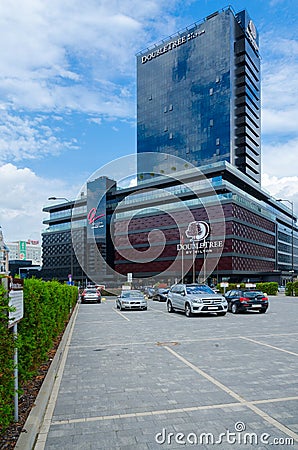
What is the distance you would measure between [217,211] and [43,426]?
248ft

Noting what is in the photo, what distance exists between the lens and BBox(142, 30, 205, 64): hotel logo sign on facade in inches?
4396

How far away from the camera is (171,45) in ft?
387

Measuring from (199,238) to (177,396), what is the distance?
74.8 metres

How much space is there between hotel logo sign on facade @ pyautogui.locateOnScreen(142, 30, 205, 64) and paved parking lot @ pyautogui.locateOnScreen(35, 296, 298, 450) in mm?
113910

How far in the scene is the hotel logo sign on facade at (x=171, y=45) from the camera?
112m

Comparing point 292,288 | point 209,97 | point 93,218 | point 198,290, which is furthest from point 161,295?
point 209,97

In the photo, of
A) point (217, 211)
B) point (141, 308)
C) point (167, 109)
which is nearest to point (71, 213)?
point (167, 109)

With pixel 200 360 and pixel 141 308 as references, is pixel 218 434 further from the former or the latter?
pixel 141 308

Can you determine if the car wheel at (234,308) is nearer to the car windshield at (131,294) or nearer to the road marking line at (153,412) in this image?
the car windshield at (131,294)

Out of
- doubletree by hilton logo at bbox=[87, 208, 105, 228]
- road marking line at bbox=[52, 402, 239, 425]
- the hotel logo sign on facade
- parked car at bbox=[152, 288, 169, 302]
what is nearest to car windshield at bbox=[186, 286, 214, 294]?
road marking line at bbox=[52, 402, 239, 425]

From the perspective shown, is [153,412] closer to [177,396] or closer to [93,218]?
[177,396]

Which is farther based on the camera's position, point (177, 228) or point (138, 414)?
point (177, 228)

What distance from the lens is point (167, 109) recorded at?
384ft

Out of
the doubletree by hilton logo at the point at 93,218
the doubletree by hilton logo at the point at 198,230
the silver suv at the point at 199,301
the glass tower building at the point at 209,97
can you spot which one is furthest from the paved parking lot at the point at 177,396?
the glass tower building at the point at 209,97
